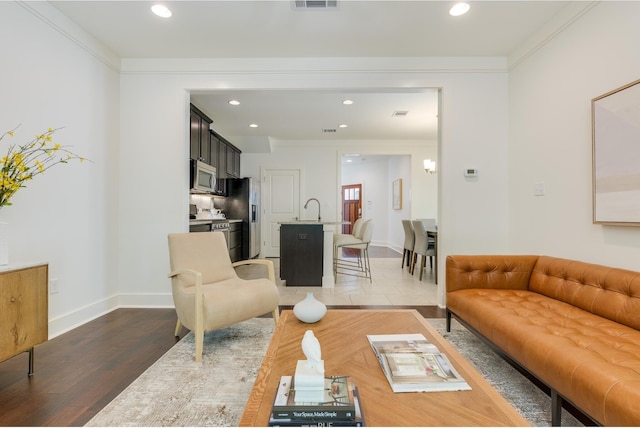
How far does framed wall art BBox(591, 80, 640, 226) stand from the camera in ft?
6.34

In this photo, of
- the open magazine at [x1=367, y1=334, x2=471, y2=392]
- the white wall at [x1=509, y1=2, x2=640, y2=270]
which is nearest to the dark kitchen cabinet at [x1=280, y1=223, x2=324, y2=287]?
the white wall at [x1=509, y1=2, x2=640, y2=270]

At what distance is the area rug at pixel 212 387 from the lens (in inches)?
58.7

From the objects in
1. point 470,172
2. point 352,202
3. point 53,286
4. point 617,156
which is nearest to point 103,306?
point 53,286

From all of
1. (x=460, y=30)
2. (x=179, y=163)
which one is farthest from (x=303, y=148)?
(x=460, y=30)

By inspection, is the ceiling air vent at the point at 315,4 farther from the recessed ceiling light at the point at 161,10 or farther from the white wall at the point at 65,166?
the white wall at the point at 65,166

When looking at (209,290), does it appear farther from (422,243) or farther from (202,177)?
(422,243)

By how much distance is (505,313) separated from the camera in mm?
1878

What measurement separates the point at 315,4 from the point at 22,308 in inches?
116

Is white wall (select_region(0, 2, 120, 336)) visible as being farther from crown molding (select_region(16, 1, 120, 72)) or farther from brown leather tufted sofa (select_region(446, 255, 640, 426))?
brown leather tufted sofa (select_region(446, 255, 640, 426))

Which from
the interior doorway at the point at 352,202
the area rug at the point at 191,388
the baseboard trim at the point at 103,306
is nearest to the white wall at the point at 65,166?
the baseboard trim at the point at 103,306

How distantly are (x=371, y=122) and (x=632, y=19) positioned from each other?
375 cm

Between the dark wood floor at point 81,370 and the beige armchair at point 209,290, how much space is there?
1.15 feet

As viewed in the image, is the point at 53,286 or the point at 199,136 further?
the point at 199,136

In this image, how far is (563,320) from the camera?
5.75 feet
